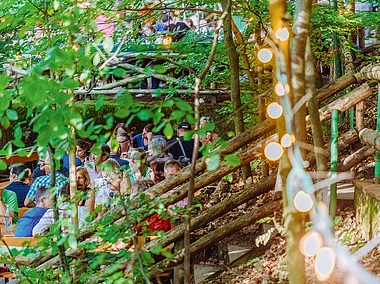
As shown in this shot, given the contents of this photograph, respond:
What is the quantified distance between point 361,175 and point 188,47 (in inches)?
88.9

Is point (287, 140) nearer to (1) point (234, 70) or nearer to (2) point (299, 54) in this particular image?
(2) point (299, 54)

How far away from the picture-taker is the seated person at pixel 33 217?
5.74m

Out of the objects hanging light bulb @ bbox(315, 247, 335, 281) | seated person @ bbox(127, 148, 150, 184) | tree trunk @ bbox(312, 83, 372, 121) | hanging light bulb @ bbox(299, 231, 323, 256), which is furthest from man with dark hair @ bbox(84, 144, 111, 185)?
tree trunk @ bbox(312, 83, 372, 121)

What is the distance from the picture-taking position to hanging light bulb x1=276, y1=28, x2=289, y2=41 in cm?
261

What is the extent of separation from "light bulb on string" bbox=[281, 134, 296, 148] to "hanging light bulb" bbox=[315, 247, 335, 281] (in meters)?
0.65

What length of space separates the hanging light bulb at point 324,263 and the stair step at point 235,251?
1550 millimetres

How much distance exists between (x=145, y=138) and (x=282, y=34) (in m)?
6.31

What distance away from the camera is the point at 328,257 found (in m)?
3.26

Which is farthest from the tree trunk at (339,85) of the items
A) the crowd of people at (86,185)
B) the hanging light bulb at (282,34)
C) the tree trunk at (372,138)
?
the hanging light bulb at (282,34)

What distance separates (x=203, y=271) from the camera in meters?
5.54

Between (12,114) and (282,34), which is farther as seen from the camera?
(282,34)

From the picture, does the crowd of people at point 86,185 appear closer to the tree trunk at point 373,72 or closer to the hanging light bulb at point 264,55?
the hanging light bulb at point 264,55

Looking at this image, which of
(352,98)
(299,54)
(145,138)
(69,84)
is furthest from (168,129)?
(145,138)

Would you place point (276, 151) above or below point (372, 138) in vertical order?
below
